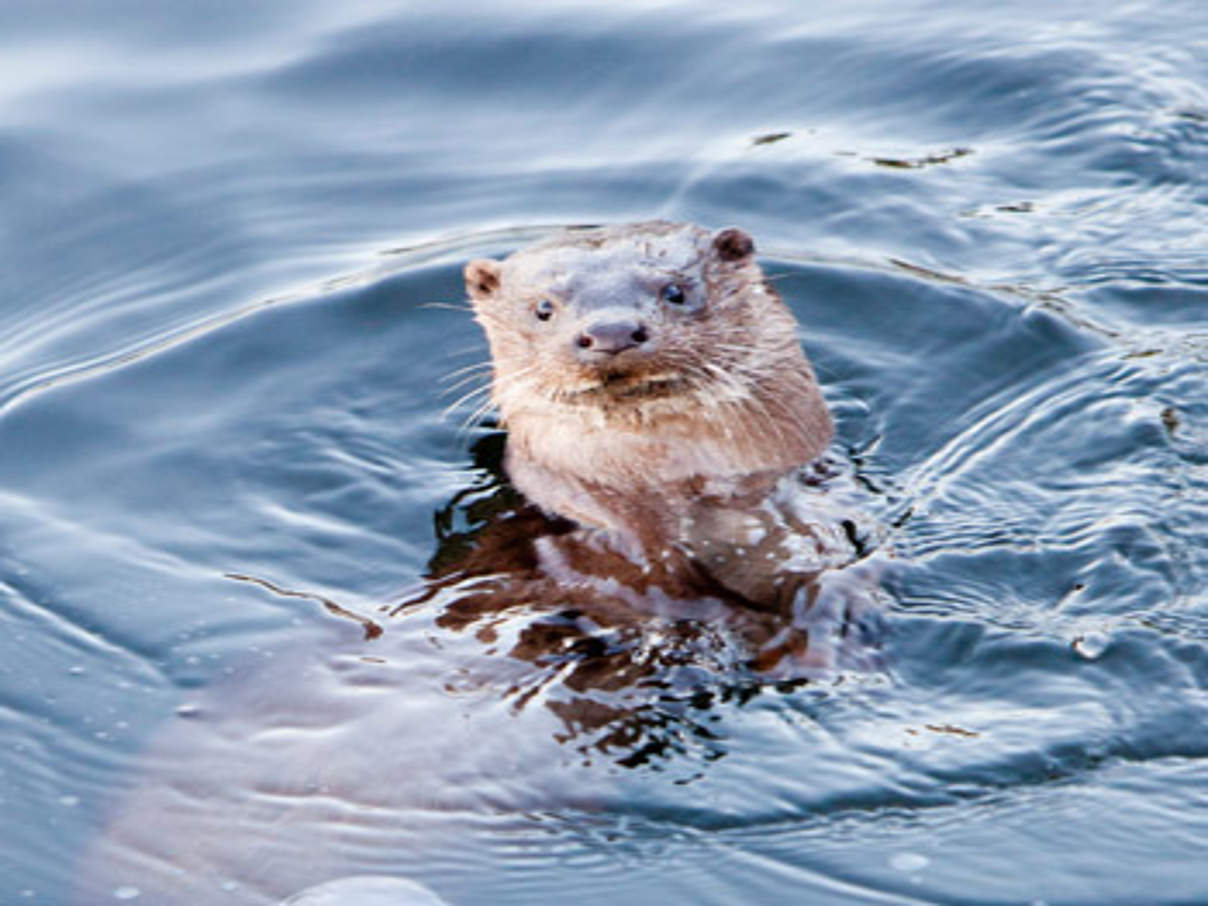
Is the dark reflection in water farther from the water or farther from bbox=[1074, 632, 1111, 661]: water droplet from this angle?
bbox=[1074, 632, 1111, 661]: water droplet

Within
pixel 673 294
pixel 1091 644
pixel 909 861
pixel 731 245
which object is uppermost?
pixel 731 245

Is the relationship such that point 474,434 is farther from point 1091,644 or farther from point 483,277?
point 1091,644

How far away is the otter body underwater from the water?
20 millimetres

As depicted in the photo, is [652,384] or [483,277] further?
[483,277]

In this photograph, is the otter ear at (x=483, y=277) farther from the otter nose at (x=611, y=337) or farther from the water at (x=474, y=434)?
the otter nose at (x=611, y=337)

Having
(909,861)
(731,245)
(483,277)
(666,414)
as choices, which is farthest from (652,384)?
(909,861)

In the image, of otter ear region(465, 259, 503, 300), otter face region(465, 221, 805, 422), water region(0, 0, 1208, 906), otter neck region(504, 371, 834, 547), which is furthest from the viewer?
otter ear region(465, 259, 503, 300)

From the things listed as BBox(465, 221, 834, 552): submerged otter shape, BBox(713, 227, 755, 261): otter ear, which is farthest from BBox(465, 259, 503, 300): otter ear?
BBox(713, 227, 755, 261): otter ear

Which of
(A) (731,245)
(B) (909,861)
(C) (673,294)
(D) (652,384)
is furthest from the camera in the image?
(A) (731,245)

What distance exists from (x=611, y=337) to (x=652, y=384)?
1.06ft

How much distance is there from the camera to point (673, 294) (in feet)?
18.7

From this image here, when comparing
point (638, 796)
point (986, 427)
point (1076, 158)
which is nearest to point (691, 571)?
point (638, 796)

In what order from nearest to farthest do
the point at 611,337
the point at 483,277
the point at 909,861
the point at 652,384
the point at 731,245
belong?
the point at 909,861 < the point at 611,337 < the point at 652,384 < the point at 731,245 < the point at 483,277

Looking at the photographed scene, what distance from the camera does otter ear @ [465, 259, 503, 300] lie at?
6211 millimetres
